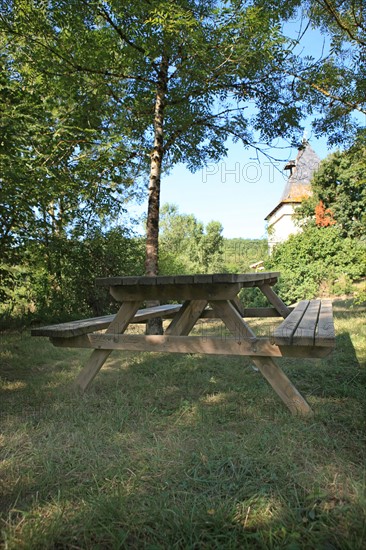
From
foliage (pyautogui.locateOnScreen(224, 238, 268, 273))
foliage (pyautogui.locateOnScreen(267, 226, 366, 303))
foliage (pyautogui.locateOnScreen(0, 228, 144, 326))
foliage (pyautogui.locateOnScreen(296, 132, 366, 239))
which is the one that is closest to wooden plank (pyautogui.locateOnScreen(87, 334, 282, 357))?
foliage (pyautogui.locateOnScreen(0, 228, 144, 326))

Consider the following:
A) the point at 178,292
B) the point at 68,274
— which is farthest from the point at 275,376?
the point at 68,274

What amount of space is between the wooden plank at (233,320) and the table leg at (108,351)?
644mm

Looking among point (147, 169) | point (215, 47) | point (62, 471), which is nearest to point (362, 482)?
point (62, 471)

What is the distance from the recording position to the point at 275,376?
2.40 m

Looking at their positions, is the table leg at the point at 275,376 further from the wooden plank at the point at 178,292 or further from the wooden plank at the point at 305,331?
the wooden plank at the point at 305,331

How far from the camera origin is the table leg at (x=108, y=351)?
2.80 metres

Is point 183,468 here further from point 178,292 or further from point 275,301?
point 275,301

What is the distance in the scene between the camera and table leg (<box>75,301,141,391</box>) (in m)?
2.80

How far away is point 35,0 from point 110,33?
104 centimetres

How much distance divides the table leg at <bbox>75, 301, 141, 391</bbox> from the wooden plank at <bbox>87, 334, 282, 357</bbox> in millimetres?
91

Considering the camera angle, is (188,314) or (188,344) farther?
(188,314)

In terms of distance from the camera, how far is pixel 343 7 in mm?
5297

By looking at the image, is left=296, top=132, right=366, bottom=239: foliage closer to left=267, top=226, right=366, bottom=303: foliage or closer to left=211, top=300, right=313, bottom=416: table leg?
left=267, top=226, right=366, bottom=303: foliage

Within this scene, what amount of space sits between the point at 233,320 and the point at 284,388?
556 millimetres
